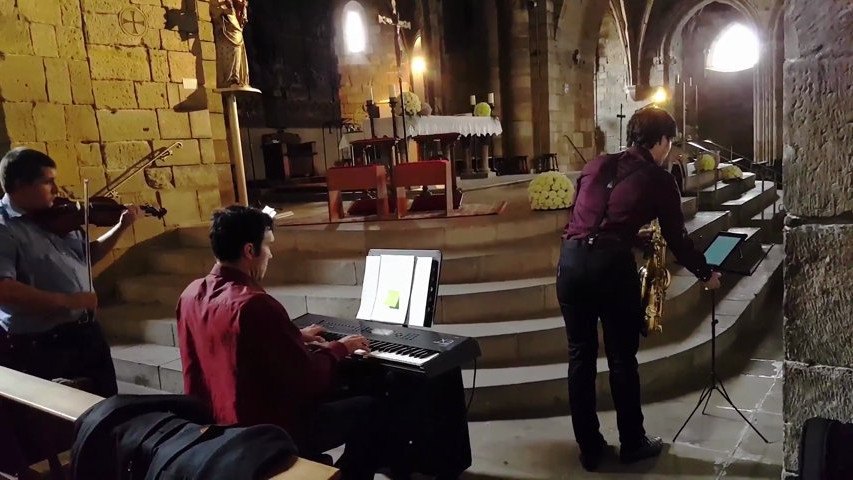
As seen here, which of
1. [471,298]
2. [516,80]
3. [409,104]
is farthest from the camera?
[516,80]

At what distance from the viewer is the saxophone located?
10.1ft

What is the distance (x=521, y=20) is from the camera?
1210 centimetres

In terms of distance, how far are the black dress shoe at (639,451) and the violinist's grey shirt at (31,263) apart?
2.62m

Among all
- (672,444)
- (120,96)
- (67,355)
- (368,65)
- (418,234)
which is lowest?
(672,444)

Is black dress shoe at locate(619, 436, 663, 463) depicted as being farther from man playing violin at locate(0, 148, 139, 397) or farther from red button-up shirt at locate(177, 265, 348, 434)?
man playing violin at locate(0, 148, 139, 397)

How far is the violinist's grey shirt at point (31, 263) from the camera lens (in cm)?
258

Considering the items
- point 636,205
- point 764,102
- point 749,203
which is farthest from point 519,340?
point 764,102

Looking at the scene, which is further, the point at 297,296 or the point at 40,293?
the point at 297,296

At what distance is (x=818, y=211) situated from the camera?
203 centimetres

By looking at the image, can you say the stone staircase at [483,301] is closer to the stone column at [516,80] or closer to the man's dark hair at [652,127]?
the man's dark hair at [652,127]

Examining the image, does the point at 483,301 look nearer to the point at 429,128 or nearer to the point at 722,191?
the point at 429,128

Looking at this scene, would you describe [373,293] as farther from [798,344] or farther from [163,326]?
[163,326]

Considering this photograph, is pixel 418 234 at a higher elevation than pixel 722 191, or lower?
higher

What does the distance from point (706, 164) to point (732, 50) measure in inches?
484
